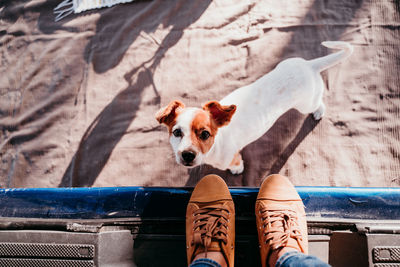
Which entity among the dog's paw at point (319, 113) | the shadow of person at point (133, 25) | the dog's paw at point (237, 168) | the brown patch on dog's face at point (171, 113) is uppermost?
the shadow of person at point (133, 25)

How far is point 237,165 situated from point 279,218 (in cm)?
28

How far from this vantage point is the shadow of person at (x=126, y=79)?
1257mm

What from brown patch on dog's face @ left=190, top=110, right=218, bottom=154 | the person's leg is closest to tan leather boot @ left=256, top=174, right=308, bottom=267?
the person's leg

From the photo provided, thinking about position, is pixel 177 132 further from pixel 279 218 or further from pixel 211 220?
pixel 279 218

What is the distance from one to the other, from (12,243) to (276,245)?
0.98 m

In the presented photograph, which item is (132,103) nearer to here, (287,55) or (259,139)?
(259,139)

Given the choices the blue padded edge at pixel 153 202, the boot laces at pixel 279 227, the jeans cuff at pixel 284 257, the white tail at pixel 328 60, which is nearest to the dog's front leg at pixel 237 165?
the blue padded edge at pixel 153 202

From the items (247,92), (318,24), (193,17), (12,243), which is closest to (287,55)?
(318,24)

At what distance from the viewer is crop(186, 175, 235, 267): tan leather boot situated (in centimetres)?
92

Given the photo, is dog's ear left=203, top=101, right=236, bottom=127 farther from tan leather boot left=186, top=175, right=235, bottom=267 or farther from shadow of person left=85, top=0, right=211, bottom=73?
shadow of person left=85, top=0, right=211, bottom=73

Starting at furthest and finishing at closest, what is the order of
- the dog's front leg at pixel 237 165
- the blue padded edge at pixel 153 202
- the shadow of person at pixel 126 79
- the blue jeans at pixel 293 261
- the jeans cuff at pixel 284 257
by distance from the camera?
the shadow of person at pixel 126 79
the dog's front leg at pixel 237 165
the blue padded edge at pixel 153 202
the jeans cuff at pixel 284 257
the blue jeans at pixel 293 261

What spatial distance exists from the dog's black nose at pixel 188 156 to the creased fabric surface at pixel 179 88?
34 cm

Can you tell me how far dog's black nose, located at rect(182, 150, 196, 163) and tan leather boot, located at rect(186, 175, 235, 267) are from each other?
0.20 meters

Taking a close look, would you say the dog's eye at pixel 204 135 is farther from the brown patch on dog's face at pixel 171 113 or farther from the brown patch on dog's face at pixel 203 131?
the brown patch on dog's face at pixel 171 113
